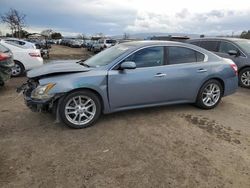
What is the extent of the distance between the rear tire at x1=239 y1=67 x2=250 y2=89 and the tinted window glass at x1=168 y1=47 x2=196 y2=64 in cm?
391

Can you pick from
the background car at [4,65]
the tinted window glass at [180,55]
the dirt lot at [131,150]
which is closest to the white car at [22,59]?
→ the background car at [4,65]

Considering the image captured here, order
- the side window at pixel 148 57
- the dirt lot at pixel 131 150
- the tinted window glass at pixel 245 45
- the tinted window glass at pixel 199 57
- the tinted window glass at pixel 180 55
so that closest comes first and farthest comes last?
the dirt lot at pixel 131 150 → the side window at pixel 148 57 → the tinted window glass at pixel 180 55 → the tinted window glass at pixel 199 57 → the tinted window glass at pixel 245 45

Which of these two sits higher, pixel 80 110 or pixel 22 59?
pixel 22 59

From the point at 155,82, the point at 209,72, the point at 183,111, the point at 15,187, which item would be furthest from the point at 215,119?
the point at 15,187

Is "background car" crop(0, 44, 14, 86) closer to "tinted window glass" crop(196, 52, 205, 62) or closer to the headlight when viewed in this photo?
the headlight

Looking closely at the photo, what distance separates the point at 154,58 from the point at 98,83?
1.31 m

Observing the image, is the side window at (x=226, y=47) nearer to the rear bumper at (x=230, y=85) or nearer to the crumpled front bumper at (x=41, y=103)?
the rear bumper at (x=230, y=85)

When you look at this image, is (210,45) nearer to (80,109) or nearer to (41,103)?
(80,109)

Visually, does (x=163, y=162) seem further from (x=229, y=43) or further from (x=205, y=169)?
(x=229, y=43)

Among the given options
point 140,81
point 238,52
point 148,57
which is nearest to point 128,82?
point 140,81

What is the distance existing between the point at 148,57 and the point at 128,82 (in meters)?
0.71

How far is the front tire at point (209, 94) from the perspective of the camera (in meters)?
5.82

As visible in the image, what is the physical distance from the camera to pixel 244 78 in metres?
8.88

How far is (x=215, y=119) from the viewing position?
17.5ft
